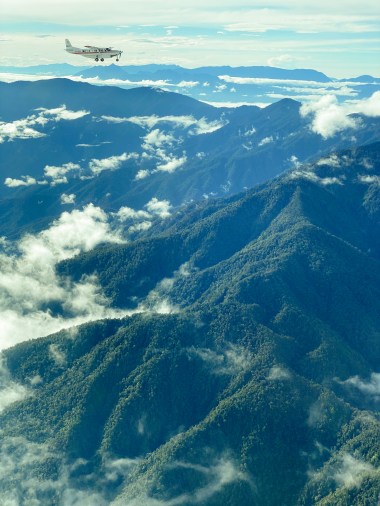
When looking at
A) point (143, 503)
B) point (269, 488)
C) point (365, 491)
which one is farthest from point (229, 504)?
point (365, 491)

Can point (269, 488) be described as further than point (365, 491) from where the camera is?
Yes

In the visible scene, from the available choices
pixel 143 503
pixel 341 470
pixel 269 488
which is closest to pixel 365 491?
pixel 341 470

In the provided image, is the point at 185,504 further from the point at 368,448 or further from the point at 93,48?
the point at 93,48

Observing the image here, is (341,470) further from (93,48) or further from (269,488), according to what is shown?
(93,48)

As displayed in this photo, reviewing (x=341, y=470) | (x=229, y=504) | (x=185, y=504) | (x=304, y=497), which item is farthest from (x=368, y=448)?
(x=185, y=504)

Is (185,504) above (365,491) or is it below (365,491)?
below

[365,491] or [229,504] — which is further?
[229,504]

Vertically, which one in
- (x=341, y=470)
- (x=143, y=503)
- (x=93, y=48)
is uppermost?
(x=93, y=48)
